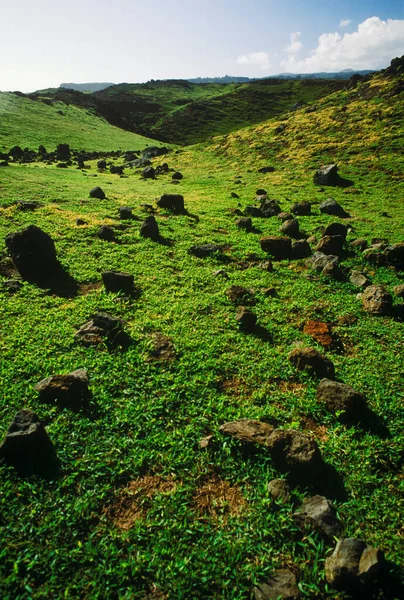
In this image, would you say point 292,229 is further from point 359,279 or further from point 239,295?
point 239,295

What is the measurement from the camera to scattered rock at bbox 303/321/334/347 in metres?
9.26

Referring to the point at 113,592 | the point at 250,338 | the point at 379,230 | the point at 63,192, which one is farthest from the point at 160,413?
the point at 63,192

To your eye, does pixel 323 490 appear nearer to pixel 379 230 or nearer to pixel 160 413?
pixel 160 413

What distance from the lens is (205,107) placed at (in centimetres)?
10969

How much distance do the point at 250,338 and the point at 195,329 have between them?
157 centimetres

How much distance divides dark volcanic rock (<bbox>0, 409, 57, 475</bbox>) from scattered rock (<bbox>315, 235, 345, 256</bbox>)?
1279 cm

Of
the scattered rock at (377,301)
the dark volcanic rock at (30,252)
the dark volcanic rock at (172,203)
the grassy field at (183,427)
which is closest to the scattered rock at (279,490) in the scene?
the grassy field at (183,427)

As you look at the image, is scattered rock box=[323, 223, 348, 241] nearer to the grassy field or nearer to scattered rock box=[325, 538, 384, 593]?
the grassy field

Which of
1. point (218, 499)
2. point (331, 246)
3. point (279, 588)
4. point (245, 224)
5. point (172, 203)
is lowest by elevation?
point (279, 588)

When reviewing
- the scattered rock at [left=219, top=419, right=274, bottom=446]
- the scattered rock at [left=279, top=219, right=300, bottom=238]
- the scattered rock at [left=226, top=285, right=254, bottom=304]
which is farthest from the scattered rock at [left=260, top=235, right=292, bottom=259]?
the scattered rock at [left=219, top=419, right=274, bottom=446]

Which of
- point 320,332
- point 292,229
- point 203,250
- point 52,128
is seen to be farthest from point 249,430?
point 52,128

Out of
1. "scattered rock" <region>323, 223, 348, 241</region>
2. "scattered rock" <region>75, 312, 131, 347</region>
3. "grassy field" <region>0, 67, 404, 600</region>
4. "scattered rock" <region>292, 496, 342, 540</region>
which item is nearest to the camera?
"grassy field" <region>0, 67, 404, 600</region>

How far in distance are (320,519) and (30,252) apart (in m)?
11.4

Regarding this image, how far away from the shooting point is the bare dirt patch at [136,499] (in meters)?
4.96
